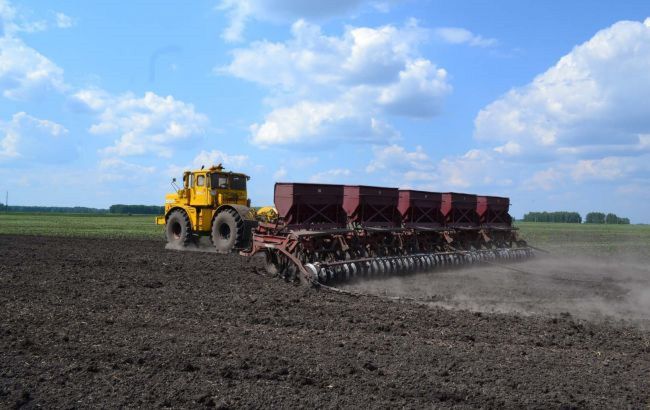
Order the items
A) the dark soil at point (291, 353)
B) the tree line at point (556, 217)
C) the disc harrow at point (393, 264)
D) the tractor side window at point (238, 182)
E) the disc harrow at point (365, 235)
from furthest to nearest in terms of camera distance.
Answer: the tree line at point (556, 217) < the tractor side window at point (238, 182) < the disc harrow at point (365, 235) < the disc harrow at point (393, 264) < the dark soil at point (291, 353)

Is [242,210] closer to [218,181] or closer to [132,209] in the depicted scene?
[218,181]

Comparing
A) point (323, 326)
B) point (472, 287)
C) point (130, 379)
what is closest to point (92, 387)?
point (130, 379)

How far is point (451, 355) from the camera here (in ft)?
22.6

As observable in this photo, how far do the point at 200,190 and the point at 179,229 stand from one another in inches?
95.2

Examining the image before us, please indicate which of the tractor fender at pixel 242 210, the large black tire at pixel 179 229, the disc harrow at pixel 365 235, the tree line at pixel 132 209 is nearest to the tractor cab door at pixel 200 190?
the large black tire at pixel 179 229

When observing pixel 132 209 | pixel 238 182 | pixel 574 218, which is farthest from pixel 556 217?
pixel 238 182

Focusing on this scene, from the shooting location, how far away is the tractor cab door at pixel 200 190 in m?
19.9

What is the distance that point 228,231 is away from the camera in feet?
63.3

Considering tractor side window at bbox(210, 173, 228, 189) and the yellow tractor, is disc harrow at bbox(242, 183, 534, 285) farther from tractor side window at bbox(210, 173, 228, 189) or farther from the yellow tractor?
tractor side window at bbox(210, 173, 228, 189)

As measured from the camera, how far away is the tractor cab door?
19.9 meters

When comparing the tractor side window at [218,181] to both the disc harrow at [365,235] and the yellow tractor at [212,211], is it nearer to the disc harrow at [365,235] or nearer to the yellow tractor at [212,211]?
the yellow tractor at [212,211]

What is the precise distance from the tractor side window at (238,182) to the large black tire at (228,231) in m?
1.52

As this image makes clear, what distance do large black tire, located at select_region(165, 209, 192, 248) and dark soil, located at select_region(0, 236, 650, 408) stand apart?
30.4ft

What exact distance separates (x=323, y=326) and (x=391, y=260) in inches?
275
